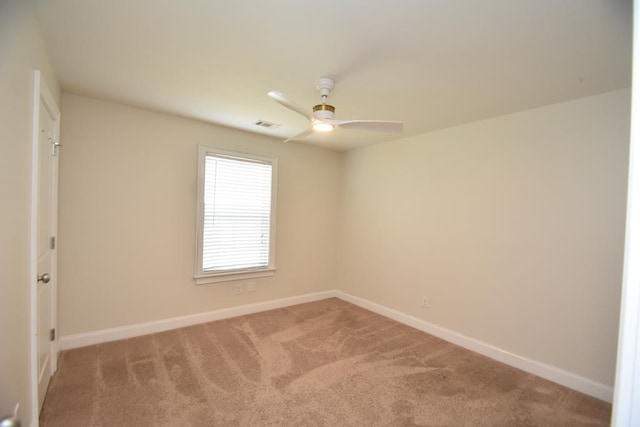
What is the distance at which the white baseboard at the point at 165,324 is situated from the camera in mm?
3004

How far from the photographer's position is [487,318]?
10.3ft

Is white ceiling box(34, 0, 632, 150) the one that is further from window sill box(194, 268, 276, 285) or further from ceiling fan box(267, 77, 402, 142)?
window sill box(194, 268, 276, 285)

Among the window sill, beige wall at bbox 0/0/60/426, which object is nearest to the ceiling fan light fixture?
beige wall at bbox 0/0/60/426

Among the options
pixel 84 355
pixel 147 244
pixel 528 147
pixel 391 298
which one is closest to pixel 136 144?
pixel 147 244

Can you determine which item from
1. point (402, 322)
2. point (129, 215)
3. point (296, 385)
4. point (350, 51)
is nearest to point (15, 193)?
point (129, 215)

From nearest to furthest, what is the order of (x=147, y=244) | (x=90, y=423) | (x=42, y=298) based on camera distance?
(x=90, y=423) → (x=42, y=298) → (x=147, y=244)

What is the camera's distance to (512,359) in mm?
2926

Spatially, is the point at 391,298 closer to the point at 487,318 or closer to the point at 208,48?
the point at 487,318

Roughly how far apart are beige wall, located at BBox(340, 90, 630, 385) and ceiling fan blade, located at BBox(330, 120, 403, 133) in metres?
1.35

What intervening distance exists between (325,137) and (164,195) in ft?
7.18

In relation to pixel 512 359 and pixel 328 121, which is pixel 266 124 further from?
pixel 512 359

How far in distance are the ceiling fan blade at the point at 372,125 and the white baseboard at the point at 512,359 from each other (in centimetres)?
243

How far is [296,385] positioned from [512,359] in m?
2.12

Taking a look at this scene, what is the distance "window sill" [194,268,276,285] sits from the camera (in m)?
3.73
